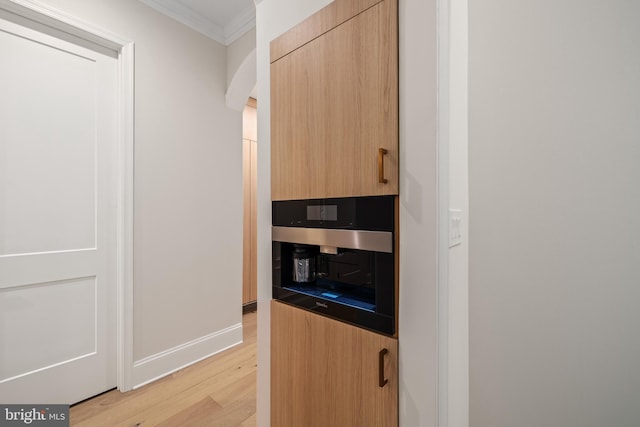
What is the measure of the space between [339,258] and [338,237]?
12cm

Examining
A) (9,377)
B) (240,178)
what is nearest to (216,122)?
(240,178)

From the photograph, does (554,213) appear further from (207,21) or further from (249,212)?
(249,212)

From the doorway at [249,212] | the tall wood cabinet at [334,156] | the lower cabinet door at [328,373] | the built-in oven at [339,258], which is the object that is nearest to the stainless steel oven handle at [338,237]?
the built-in oven at [339,258]

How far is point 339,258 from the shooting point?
1115mm

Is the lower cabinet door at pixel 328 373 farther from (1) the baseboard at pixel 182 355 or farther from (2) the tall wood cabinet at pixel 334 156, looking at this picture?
(1) the baseboard at pixel 182 355

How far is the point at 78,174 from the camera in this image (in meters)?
1.75

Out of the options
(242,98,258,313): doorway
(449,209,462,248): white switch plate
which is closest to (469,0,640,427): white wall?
(449,209,462,248): white switch plate

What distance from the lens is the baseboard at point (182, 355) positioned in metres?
1.97

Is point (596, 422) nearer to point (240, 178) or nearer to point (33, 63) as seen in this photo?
point (240, 178)

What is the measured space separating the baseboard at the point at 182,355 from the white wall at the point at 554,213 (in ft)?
6.60

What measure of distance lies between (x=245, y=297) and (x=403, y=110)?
10.2 ft

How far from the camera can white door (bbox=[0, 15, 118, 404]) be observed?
1.54 m

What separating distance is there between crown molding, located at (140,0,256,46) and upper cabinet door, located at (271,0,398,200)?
129cm

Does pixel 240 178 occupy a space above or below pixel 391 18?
below
